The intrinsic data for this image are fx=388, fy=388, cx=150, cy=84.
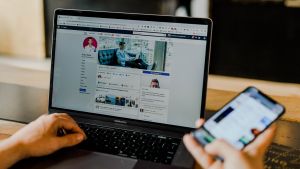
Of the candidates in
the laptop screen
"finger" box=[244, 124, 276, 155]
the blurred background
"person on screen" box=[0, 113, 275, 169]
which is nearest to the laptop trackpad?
"person on screen" box=[0, 113, 275, 169]

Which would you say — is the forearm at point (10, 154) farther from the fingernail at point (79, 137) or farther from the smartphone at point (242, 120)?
the smartphone at point (242, 120)

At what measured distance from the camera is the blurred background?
2.22 m

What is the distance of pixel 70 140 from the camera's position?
2.80ft

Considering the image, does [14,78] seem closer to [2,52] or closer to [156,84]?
[156,84]

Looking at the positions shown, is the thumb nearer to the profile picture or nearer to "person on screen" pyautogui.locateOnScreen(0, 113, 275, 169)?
"person on screen" pyautogui.locateOnScreen(0, 113, 275, 169)

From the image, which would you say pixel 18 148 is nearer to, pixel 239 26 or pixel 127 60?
pixel 127 60

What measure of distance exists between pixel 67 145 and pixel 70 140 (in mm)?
13

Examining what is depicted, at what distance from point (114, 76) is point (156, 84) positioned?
0.38 ft

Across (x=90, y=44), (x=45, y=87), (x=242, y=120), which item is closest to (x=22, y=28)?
(x=45, y=87)

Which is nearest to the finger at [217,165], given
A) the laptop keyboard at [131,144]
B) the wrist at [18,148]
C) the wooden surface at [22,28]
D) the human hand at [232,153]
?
the human hand at [232,153]

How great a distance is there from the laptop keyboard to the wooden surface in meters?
1.70

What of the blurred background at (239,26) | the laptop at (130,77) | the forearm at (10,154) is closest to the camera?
the forearm at (10,154)

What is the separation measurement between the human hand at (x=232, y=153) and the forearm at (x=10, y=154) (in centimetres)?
38

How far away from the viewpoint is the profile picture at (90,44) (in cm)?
100
